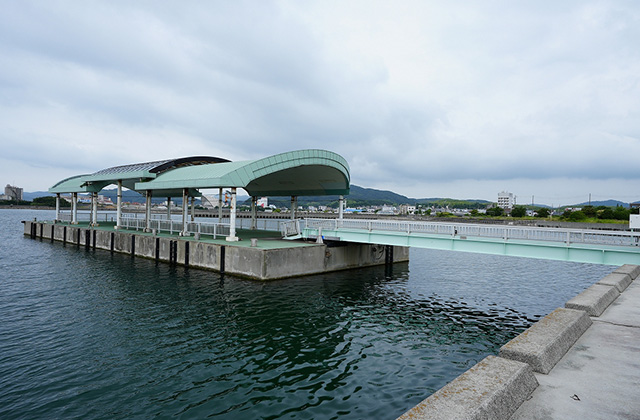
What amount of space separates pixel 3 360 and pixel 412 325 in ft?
50.7

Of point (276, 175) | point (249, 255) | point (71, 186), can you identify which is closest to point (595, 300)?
point (249, 255)

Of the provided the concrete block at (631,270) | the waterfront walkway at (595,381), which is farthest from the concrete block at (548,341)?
the concrete block at (631,270)

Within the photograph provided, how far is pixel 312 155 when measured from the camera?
29953 millimetres

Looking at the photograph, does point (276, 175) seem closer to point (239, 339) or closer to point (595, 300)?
point (239, 339)

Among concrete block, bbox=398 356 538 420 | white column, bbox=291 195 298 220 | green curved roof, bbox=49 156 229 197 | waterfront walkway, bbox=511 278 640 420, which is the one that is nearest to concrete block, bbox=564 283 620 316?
waterfront walkway, bbox=511 278 640 420

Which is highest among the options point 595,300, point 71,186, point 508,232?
point 71,186

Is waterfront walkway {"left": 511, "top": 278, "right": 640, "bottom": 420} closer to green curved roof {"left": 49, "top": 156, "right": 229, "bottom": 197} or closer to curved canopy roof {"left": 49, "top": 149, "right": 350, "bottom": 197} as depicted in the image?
curved canopy roof {"left": 49, "top": 149, "right": 350, "bottom": 197}

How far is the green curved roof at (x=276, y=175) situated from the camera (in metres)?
28.4

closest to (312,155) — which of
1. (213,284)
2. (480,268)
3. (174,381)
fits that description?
(213,284)

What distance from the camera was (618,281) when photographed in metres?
13.6

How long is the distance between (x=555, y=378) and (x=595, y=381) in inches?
26.4

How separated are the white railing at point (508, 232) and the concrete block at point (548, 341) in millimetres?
10628

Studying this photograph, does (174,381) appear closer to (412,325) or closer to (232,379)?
(232,379)

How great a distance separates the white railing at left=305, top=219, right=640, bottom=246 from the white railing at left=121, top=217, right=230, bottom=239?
1076 centimetres
